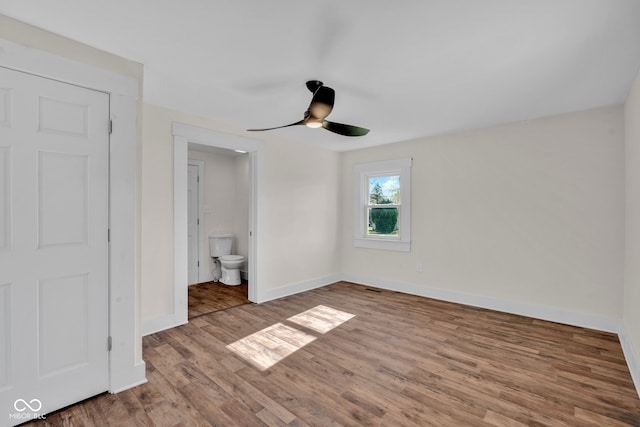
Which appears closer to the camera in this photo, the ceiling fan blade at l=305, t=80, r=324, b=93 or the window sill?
the ceiling fan blade at l=305, t=80, r=324, b=93

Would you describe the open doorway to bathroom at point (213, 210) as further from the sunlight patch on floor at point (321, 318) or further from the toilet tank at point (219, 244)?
the sunlight patch on floor at point (321, 318)

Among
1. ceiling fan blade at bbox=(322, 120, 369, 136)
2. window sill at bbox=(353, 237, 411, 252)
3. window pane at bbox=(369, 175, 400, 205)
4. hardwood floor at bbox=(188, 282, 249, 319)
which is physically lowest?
hardwood floor at bbox=(188, 282, 249, 319)

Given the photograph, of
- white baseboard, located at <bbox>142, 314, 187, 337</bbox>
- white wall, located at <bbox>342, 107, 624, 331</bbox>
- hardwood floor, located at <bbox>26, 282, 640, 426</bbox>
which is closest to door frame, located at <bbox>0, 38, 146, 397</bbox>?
hardwood floor, located at <bbox>26, 282, 640, 426</bbox>

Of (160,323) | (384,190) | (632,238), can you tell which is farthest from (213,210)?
(632,238)

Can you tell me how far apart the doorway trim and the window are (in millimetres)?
1843

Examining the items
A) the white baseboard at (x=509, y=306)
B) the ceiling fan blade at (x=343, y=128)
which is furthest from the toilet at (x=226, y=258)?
the ceiling fan blade at (x=343, y=128)

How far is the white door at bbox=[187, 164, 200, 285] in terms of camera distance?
4941 millimetres

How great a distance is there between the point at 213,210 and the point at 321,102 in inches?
140

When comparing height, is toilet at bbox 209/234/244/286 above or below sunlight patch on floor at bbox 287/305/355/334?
above

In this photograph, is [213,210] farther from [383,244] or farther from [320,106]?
[320,106]

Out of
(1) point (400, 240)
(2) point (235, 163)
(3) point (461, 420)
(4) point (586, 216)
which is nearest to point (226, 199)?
(2) point (235, 163)

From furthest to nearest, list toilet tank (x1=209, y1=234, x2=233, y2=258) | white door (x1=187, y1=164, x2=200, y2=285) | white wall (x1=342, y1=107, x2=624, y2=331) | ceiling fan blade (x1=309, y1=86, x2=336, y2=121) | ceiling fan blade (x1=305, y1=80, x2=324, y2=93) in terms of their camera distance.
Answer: toilet tank (x1=209, y1=234, x2=233, y2=258)
white door (x1=187, y1=164, x2=200, y2=285)
white wall (x1=342, y1=107, x2=624, y2=331)
ceiling fan blade (x1=305, y1=80, x2=324, y2=93)
ceiling fan blade (x1=309, y1=86, x2=336, y2=121)

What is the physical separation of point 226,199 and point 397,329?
368 cm

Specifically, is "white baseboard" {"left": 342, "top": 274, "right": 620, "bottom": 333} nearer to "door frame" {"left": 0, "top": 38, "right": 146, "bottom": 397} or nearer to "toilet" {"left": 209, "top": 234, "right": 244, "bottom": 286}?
"toilet" {"left": 209, "top": 234, "right": 244, "bottom": 286}
